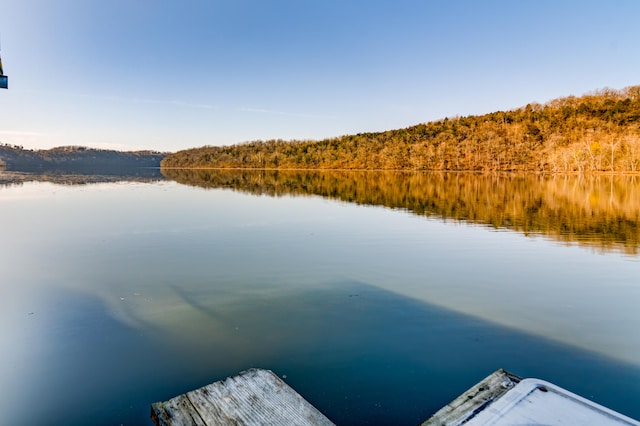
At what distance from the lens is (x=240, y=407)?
3072 millimetres

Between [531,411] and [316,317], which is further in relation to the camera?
[316,317]

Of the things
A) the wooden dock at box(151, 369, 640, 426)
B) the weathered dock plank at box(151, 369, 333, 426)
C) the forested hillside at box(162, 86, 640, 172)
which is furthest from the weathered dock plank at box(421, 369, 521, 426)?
the forested hillside at box(162, 86, 640, 172)

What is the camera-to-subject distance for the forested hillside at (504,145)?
74.6 meters

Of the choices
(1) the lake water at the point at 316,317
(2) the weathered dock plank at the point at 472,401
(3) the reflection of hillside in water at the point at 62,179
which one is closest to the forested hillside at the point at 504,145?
(3) the reflection of hillside in water at the point at 62,179

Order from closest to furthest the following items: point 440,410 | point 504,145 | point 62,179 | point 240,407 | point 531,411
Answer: point 531,411 < point 440,410 < point 240,407 < point 62,179 < point 504,145

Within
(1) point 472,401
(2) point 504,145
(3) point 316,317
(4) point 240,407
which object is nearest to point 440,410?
(1) point 472,401

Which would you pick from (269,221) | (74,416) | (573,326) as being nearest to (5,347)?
(74,416)

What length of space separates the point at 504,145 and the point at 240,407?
104546mm

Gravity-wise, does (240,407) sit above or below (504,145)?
below

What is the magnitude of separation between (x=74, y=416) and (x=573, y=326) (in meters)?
6.32

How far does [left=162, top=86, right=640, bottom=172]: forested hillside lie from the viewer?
7456 centimetres

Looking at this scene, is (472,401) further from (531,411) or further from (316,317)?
(316,317)

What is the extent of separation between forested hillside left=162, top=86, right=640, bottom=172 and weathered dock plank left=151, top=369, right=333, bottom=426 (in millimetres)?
82229

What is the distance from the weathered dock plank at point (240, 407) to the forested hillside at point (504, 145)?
8223cm
